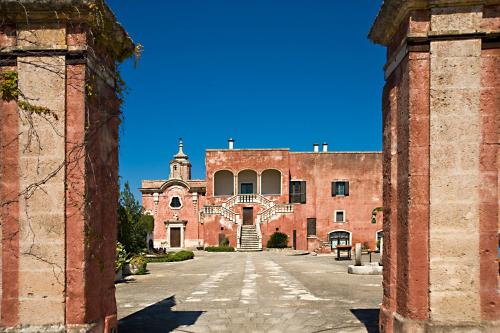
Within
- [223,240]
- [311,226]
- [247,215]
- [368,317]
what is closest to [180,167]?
[247,215]

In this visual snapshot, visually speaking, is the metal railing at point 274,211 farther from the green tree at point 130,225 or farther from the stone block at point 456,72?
the stone block at point 456,72

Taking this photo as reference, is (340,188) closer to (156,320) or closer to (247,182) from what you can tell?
(247,182)

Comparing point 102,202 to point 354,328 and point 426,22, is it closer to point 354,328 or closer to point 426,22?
point 354,328

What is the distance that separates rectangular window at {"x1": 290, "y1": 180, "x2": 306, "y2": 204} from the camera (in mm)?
36188

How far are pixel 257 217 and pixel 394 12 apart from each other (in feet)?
98.2

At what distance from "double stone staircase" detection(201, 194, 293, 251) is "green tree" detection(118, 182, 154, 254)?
12.2m

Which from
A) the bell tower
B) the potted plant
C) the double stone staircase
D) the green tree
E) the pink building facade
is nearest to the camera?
the potted plant

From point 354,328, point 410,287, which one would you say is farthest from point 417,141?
point 354,328

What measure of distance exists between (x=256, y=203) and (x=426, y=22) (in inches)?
1215

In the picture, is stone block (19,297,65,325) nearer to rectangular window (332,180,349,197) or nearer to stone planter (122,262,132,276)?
stone planter (122,262,132,276)

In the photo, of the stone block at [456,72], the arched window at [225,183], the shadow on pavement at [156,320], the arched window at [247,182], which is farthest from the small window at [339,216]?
the stone block at [456,72]

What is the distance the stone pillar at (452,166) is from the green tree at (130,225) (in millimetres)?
15071

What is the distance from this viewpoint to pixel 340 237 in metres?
36.0

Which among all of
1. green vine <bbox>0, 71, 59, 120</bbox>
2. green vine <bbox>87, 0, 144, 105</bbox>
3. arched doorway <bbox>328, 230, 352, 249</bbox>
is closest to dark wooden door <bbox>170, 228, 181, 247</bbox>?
arched doorway <bbox>328, 230, 352, 249</bbox>
